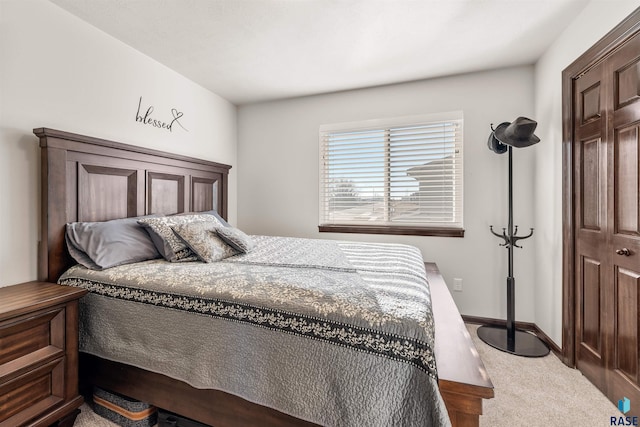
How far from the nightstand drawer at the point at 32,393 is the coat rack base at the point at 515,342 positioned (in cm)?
291

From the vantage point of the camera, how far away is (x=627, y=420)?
5.12 ft

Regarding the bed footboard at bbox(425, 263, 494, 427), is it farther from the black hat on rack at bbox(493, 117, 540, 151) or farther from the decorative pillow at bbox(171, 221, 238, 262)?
the black hat on rack at bbox(493, 117, 540, 151)

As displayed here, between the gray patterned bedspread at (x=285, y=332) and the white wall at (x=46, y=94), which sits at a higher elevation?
the white wall at (x=46, y=94)

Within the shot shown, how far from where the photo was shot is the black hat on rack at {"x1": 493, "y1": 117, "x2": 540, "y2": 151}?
83.7 inches

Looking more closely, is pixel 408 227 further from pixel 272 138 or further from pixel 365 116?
pixel 272 138

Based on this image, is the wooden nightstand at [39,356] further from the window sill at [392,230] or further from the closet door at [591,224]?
the closet door at [591,224]

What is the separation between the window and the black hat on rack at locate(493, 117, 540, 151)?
64 cm

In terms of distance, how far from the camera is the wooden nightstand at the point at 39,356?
129cm

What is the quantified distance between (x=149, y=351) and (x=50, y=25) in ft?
7.04

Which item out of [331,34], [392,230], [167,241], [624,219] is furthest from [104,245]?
[624,219]

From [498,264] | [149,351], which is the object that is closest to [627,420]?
[498,264]

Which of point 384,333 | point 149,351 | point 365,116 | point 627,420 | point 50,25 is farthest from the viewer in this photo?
point 365,116

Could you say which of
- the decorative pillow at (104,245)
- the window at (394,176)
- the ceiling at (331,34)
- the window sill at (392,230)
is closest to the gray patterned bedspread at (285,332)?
the decorative pillow at (104,245)

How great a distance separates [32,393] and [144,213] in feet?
4.49
